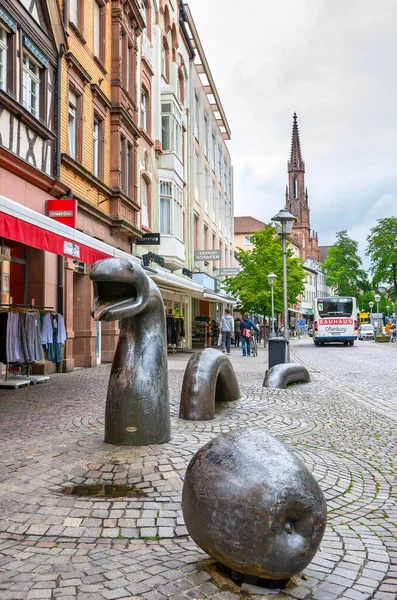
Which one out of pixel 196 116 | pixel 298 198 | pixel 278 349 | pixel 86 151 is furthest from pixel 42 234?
pixel 298 198

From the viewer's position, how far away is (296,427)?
6438mm

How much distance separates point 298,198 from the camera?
119m

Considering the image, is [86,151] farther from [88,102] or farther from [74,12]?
[74,12]

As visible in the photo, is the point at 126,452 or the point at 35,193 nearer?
the point at 126,452

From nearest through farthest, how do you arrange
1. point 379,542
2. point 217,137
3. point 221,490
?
point 221,490
point 379,542
point 217,137

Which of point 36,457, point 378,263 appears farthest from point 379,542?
point 378,263

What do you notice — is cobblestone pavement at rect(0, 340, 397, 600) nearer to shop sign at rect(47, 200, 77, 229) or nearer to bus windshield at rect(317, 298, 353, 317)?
shop sign at rect(47, 200, 77, 229)

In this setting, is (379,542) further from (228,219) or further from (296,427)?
(228,219)

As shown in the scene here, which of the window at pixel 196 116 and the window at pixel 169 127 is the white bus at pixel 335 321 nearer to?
the window at pixel 196 116

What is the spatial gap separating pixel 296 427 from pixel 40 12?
456 inches

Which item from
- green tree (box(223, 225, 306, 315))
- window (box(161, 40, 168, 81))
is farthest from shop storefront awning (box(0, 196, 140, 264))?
green tree (box(223, 225, 306, 315))

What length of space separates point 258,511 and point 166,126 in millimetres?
23972

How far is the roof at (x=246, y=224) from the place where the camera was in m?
84.4

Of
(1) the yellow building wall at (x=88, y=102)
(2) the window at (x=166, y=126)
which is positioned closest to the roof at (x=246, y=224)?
(2) the window at (x=166, y=126)
